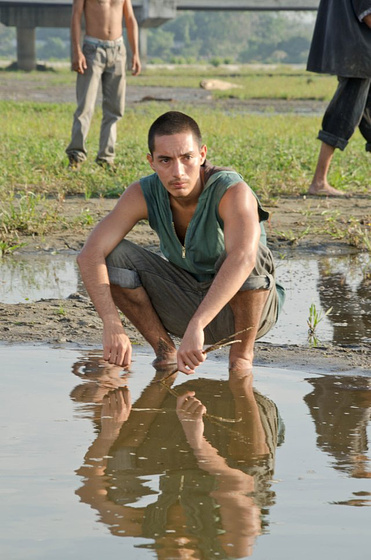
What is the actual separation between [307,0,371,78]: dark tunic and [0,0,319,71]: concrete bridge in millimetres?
29021

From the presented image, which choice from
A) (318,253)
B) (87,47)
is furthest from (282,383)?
(87,47)

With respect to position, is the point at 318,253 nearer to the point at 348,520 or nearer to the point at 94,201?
the point at 94,201

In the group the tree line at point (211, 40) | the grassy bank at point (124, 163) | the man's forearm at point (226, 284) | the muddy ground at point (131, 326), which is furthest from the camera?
the tree line at point (211, 40)

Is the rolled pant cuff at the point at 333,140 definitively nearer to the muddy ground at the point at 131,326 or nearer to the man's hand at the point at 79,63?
the muddy ground at the point at 131,326

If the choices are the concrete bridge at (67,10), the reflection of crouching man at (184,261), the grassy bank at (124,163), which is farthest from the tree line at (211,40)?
the reflection of crouching man at (184,261)

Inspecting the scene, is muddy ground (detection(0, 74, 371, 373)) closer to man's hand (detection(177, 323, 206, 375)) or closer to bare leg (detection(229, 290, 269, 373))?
bare leg (detection(229, 290, 269, 373))

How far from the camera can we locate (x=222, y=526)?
7.31 feet

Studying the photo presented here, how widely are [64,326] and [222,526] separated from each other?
6.86 ft

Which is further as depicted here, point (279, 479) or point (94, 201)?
point (94, 201)

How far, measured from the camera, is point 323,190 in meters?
7.22

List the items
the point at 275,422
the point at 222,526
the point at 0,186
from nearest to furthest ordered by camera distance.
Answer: the point at 222,526
the point at 275,422
the point at 0,186

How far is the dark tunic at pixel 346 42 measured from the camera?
670 centimetres

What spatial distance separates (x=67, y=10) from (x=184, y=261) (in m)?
36.7

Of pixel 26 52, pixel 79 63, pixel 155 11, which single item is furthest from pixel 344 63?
pixel 26 52
